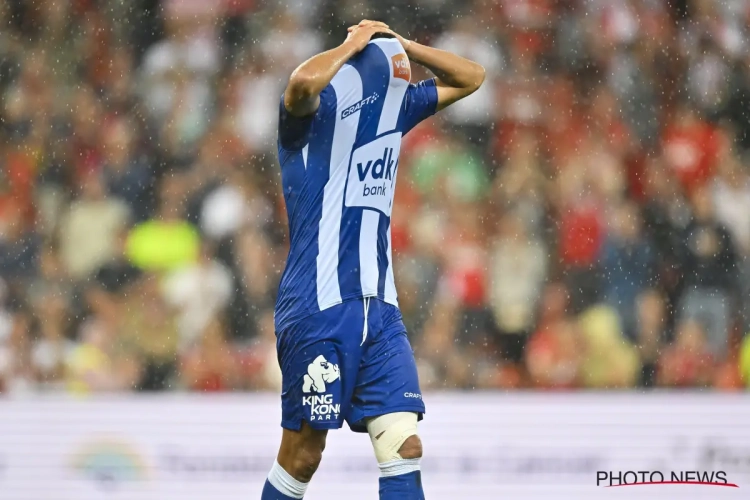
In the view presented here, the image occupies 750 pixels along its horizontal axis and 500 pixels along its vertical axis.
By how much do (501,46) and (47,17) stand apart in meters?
3.93

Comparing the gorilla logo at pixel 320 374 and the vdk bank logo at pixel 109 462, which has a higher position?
the gorilla logo at pixel 320 374

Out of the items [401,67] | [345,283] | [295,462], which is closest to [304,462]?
[295,462]

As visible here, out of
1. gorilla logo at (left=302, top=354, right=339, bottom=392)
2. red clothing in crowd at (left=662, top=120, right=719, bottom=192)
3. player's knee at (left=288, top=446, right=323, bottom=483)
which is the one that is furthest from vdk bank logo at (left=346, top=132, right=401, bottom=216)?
red clothing in crowd at (left=662, top=120, right=719, bottom=192)

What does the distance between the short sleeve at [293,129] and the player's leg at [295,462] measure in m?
0.99

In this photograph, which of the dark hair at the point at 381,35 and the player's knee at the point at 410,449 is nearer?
the player's knee at the point at 410,449

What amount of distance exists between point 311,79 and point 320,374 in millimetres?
1015

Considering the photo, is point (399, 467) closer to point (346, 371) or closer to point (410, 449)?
point (410, 449)

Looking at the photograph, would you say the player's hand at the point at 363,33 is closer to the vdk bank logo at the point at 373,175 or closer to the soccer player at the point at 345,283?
the soccer player at the point at 345,283

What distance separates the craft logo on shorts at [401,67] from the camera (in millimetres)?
4020

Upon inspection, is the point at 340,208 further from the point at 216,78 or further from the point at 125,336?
the point at 216,78

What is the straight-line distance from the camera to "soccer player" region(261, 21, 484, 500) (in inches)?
148

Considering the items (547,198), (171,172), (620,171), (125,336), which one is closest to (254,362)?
(125,336)

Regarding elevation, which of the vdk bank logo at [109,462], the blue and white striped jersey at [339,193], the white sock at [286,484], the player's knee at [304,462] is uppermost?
the blue and white striped jersey at [339,193]

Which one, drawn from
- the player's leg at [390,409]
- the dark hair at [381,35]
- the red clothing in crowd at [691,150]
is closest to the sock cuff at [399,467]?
the player's leg at [390,409]
